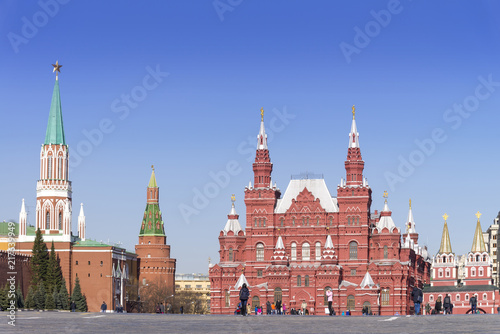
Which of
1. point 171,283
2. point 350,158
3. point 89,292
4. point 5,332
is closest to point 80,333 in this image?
point 5,332

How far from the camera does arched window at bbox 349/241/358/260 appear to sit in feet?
421

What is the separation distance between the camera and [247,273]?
13012 centimetres

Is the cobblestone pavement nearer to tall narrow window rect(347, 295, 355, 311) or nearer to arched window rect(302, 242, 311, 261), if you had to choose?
tall narrow window rect(347, 295, 355, 311)

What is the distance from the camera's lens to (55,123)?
146125 millimetres

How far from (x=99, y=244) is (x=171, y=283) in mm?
29573

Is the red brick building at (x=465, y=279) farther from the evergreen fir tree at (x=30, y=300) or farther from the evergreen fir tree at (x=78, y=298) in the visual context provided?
the evergreen fir tree at (x=30, y=300)

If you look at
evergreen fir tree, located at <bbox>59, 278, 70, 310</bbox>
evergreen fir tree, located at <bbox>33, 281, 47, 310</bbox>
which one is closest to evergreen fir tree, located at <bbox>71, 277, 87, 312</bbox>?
evergreen fir tree, located at <bbox>59, 278, 70, 310</bbox>

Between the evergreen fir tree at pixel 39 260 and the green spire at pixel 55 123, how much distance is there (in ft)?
52.8

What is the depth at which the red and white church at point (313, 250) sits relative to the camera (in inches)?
4941

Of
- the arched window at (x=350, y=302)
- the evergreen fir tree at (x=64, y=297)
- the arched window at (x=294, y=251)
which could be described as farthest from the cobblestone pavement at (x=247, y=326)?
the arched window at (x=294, y=251)

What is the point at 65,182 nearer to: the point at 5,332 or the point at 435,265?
the point at 435,265

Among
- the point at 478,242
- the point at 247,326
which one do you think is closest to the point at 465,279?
the point at 478,242

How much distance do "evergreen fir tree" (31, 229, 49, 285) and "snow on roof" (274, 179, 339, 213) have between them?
3042 cm

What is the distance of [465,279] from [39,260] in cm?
8160
